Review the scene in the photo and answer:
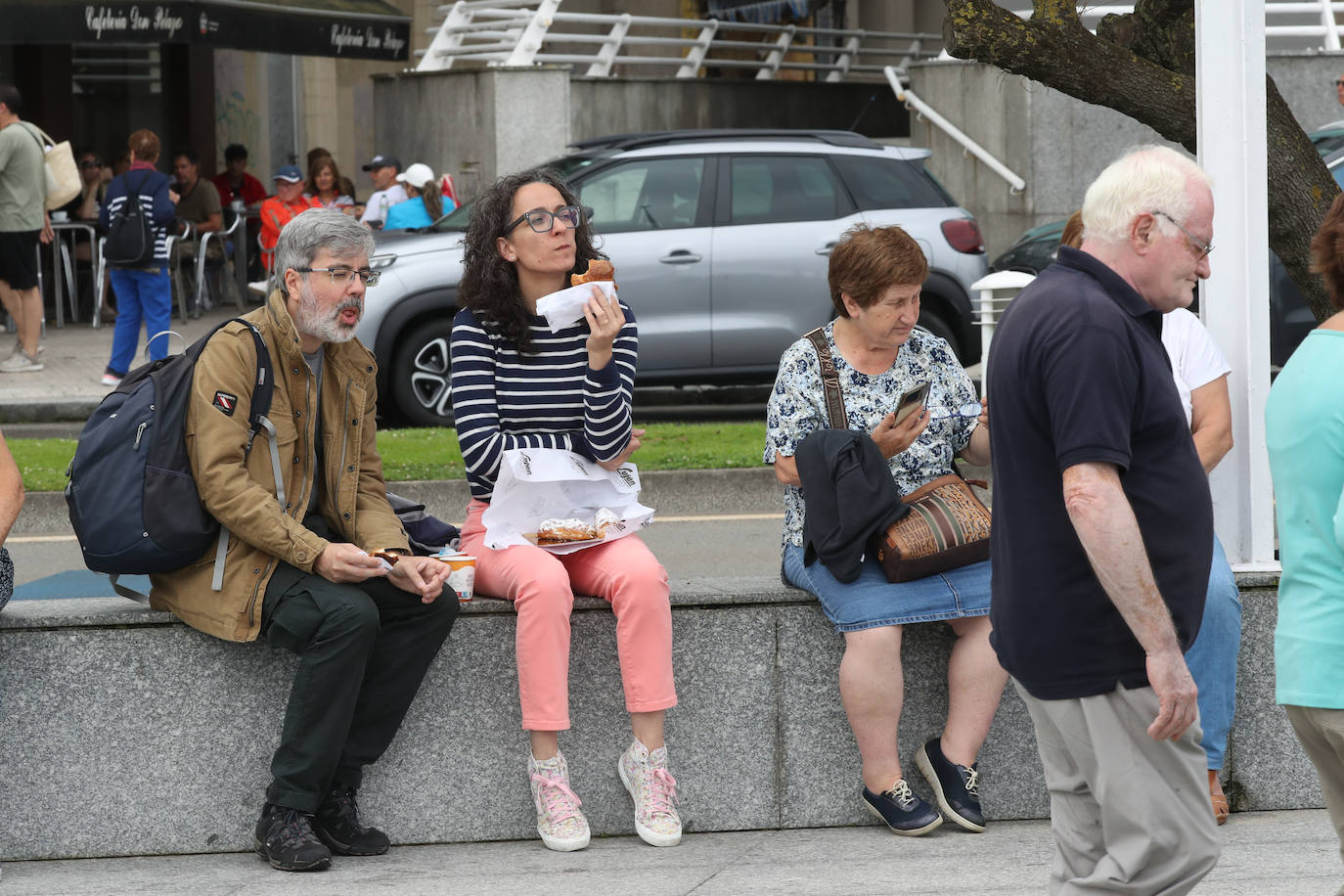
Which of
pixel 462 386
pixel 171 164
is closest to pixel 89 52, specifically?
pixel 171 164

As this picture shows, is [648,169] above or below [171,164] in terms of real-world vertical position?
below

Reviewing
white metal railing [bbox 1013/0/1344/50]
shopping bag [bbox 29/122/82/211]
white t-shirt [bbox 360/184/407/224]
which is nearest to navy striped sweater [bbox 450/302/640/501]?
shopping bag [bbox 29/122/82/211]

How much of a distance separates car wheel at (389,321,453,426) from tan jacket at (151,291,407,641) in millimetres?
6670

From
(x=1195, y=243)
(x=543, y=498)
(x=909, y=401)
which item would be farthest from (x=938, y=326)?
(x=1195, y=243)

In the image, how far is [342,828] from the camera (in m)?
4.39

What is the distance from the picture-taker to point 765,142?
1195 cm

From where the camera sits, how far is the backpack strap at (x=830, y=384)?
4.62 m

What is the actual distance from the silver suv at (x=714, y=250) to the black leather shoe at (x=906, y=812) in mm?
7013

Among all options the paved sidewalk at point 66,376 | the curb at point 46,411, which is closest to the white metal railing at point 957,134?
the paved sidewalk at point 66,376

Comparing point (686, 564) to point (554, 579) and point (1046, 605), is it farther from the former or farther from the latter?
point (1046, 605)

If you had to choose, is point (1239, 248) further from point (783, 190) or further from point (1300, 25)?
point (1300, 25)

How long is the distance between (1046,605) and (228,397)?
7.06 ft

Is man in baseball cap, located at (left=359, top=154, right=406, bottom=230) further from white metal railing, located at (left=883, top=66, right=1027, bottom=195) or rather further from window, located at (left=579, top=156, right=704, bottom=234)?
white metal railing, located at (left=883, top=66, right=1027, bottom=195)

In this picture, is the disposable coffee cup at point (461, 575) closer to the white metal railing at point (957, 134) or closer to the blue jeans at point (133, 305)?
the blue jeans at point (133, 305)
